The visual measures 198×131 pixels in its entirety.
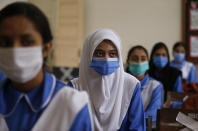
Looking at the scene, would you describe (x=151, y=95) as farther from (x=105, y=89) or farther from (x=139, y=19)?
(x=139, y=19)

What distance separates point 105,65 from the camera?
5.18 feet

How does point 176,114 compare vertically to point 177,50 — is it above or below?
below

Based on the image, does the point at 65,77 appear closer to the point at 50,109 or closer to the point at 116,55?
the point at 116,55

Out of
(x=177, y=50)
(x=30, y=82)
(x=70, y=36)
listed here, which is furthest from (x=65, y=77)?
(x=30, y=82)

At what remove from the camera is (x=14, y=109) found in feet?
3.25

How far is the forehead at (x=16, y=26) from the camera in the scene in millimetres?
910

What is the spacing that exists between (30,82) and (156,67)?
2359mm

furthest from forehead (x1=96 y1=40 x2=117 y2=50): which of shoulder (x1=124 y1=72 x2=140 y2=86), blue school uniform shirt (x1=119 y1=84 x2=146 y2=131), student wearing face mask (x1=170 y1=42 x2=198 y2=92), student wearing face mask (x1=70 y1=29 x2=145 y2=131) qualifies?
student wearing face mask (x1=170 y1=42 x2=198 y2=92)

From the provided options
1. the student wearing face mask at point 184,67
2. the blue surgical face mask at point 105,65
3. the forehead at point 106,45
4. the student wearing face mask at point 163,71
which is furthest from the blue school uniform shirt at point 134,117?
the student wearing face mask at point 184,67

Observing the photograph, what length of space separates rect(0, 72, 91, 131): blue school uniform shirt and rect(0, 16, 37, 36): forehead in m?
→ 0.24

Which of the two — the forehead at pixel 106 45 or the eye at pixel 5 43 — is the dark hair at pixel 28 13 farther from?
the forehead at pixel 106 45

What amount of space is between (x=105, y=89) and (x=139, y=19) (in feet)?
11.2

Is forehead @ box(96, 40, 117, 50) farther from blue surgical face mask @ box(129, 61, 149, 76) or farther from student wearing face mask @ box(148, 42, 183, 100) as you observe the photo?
student wearing face mask @ box(148, 42, 183, 100)

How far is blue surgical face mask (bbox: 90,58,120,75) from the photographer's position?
1.58 metres
